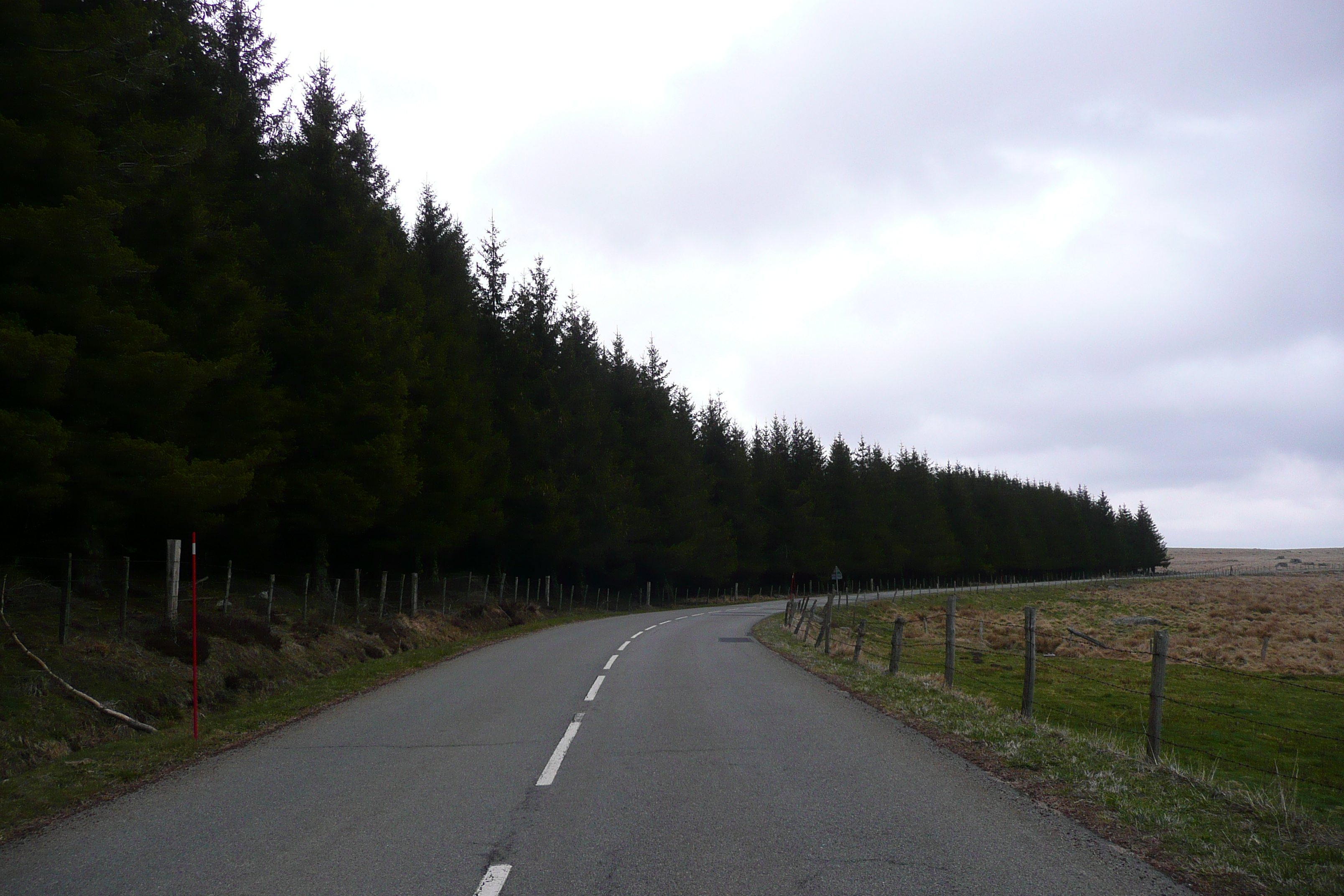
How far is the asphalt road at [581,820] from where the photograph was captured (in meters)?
4.86

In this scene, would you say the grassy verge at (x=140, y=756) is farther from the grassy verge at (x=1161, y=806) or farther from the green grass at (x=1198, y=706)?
the green grass at (x=1198, y=706)

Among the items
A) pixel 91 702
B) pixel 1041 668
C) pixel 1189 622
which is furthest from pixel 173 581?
pixel 1189 622

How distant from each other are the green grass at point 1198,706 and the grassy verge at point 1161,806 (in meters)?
0.94

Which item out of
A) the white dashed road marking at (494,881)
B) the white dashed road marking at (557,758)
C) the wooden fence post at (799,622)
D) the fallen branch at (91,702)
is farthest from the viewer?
the wooden fence post at (799,622)

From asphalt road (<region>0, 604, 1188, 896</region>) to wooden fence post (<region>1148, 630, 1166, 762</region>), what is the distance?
221 cm

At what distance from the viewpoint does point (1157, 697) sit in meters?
8.54

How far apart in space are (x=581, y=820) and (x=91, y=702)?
8424 millimetres

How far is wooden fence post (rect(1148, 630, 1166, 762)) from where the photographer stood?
27.5ft

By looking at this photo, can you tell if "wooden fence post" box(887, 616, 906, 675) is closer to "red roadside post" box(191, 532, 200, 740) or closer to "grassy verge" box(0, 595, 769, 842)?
"grassy verge" box(0, 595, 769, 842)

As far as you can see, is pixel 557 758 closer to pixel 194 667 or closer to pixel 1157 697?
pixel 194 667

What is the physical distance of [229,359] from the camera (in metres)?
17.4

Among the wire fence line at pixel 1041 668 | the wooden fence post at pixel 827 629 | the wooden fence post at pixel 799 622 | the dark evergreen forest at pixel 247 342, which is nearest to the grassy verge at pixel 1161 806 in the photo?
the wire fence line at pixel 1041 668

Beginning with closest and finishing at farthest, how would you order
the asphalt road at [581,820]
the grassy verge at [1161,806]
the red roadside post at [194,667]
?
the asphalt road at [581,820]
the grassy verge at [1161,806]
the red roadside post at [194,667]

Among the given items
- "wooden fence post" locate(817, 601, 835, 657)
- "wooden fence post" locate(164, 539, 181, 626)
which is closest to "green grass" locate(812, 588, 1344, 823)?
"wooden fence post" locate(817, 601, 835, 657)
